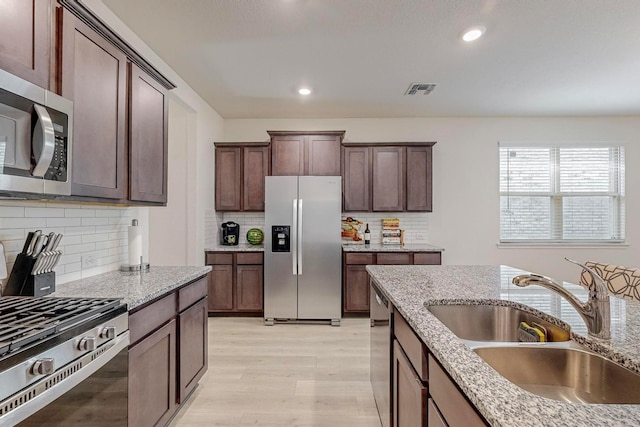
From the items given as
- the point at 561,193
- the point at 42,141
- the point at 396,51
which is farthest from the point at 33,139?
the point at 561,193

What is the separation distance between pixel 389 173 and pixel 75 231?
11.3 ft

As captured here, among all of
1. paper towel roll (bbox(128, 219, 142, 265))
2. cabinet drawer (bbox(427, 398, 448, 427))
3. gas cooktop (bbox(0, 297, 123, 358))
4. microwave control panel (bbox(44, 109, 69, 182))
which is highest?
microwave control panel (bbox(44, 109, 69, 182))

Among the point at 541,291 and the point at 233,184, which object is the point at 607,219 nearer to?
the point at 541,291

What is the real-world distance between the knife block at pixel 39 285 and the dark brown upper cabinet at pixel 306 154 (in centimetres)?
292

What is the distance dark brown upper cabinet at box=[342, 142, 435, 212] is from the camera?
443 cm

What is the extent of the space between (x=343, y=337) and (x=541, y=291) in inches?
87.6

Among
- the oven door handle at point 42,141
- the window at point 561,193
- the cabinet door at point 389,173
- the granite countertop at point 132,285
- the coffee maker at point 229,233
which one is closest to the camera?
the oven door handle at point 42,141

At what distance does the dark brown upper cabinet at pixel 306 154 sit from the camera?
433cm

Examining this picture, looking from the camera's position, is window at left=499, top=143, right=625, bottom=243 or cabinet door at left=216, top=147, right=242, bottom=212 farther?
window at left=499, top=143, right=625, bottom=243

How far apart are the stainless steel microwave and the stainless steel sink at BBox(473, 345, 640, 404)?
1751 millimetres

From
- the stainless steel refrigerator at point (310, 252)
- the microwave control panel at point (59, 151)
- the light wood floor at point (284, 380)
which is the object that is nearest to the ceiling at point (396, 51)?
the stainless steel refrigerator at point (310, 252)

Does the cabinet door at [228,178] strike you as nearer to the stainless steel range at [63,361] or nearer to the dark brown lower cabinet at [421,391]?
the stainless steel range at [63,361]

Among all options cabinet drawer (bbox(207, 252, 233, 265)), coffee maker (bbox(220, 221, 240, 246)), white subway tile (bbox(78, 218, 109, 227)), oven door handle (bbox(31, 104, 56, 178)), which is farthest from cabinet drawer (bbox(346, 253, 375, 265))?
oven door handle (bbox(31, 104, 56, 178))

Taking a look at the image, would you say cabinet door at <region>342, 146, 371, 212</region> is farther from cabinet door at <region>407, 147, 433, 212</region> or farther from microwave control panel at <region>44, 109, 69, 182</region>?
microwave control panel at <region>44, 109, 69, 182</region>
